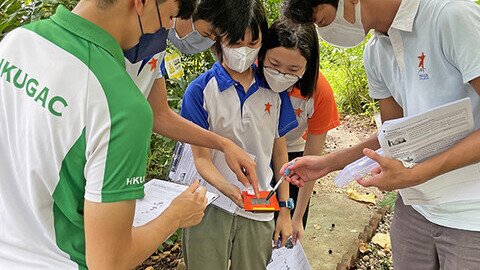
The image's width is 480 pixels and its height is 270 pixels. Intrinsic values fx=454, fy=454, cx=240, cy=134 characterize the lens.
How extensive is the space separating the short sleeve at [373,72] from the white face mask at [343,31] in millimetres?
48

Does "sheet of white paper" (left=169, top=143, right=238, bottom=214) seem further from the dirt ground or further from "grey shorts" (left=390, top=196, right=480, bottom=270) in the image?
the dirt ground

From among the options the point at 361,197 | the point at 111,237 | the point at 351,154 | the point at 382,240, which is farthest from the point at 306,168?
the point at 361,197

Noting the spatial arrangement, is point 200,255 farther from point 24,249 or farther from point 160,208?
point 24,249

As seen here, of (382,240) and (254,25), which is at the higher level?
(254,25)

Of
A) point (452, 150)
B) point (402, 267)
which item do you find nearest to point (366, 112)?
point (402, 267)

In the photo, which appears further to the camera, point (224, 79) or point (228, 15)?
point (224, 79)

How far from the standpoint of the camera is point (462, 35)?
1160mm

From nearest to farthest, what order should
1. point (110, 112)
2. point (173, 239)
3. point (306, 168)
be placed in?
point (110, 112)
point (306, 168)
point (173, 239)

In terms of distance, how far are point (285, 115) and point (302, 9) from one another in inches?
21.2

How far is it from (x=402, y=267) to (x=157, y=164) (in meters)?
1.44

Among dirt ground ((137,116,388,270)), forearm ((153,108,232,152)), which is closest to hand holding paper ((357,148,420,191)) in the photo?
forearm ((153,108,232,152))

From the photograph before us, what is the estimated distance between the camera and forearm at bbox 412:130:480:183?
1.22 meters

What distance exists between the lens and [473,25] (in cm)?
115

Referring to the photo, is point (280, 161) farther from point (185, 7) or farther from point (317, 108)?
point (185, 7)
